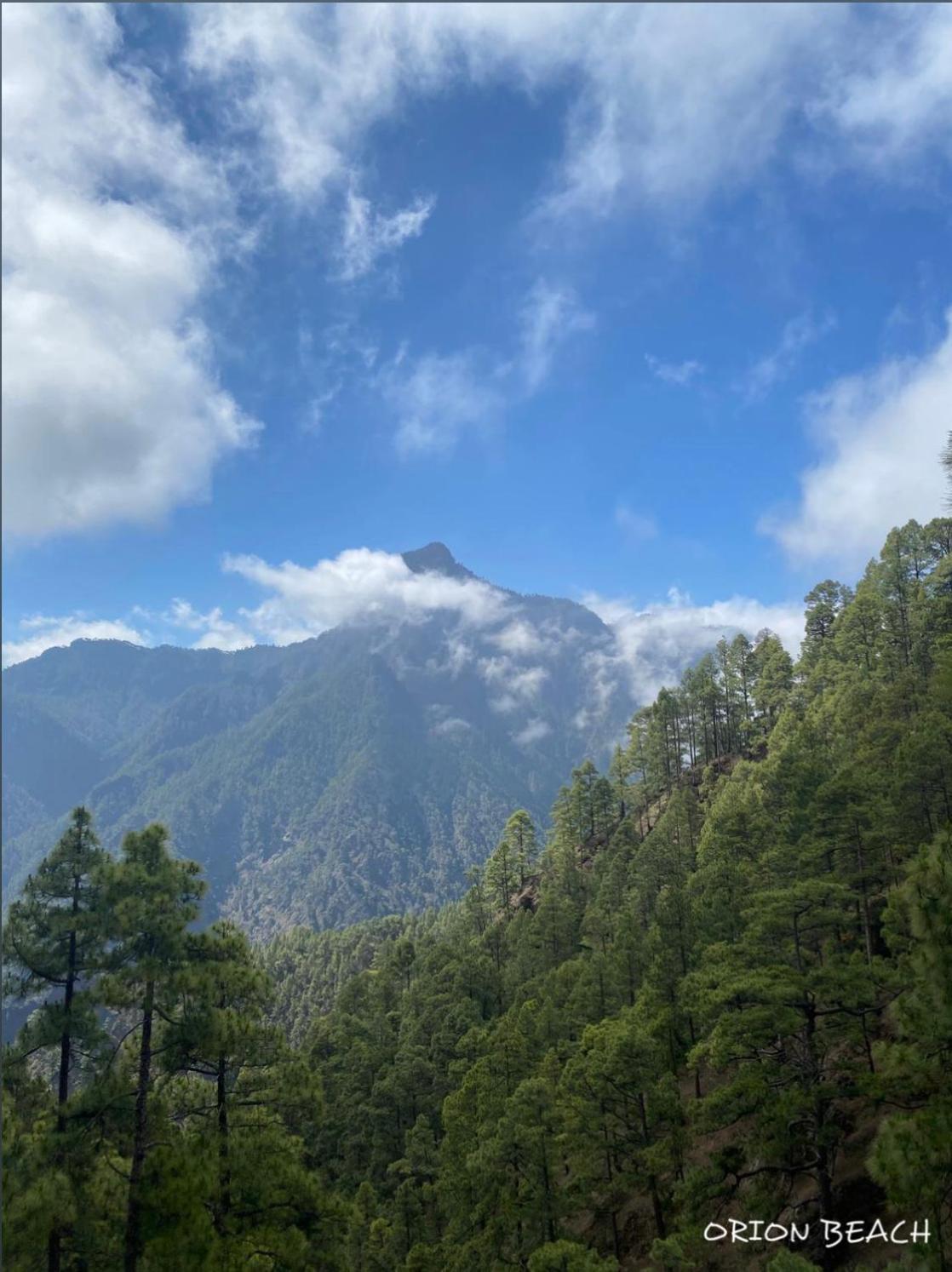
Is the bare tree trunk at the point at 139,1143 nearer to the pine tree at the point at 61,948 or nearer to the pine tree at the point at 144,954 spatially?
the pine tree at the point at 144,954

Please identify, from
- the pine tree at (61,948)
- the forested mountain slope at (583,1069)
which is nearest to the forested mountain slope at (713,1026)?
the forested mountain slope at (583,1069)

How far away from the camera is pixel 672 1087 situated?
1148 inches

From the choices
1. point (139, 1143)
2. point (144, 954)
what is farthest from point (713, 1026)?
point (144, 954)

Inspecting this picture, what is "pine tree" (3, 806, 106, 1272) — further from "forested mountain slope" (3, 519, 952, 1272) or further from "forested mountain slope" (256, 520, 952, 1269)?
"forested mountain slope" (256, 520, 952, 1269)

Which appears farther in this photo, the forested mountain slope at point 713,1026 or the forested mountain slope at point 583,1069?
the forested mountain slope at point 713,1026

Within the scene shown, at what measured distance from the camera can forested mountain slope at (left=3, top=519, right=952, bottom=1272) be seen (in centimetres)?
1778

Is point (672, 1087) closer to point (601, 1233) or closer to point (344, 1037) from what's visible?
point (601, 1233)

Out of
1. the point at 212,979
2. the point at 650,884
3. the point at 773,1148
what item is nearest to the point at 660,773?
the point at 650,884

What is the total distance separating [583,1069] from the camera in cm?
3080

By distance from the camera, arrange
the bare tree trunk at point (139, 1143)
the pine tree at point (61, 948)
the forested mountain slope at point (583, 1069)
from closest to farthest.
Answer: the bare tree trunk at point (139, 1143), the forested mountain slope at point (583, 1069), the pine tree at point (61, 948)

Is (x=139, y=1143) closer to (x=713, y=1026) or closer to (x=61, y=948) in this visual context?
(x=61, y=948)

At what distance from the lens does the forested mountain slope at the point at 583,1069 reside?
58.3 ft

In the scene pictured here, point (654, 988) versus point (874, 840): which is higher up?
point (874, 840)

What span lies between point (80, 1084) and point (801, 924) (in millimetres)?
22362
